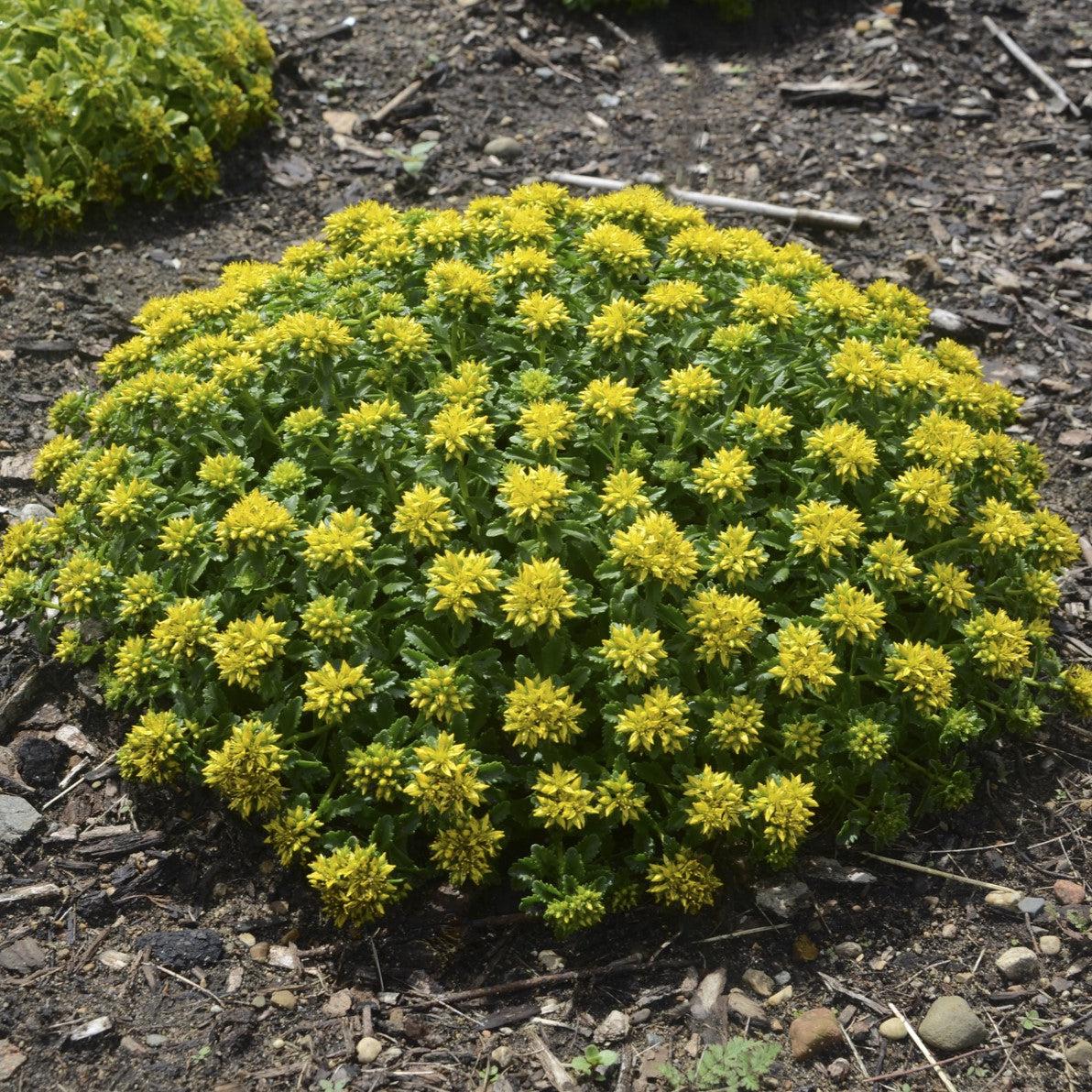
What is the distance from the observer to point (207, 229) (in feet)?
21.1

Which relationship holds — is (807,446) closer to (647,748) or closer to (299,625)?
(647,748)

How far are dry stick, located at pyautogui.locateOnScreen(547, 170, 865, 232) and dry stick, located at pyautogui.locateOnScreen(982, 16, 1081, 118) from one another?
1950 mm

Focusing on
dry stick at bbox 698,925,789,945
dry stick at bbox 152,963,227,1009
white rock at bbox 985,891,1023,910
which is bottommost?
white rock at bbox 985,891,1023,910

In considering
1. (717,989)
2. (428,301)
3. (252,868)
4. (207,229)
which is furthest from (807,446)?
(207,229)

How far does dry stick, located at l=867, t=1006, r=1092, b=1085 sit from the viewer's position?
10.2 ft

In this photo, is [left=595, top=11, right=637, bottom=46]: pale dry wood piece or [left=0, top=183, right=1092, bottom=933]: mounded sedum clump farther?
[left=595, top=11, right=637, bottom=46]: pale dry wood piece

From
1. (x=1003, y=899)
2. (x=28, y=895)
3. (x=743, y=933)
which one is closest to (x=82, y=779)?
(x=28, y=895)

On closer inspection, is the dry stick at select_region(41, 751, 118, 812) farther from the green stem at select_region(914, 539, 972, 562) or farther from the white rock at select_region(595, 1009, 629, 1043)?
the green stem at select_region(914, 539, 972, 562)

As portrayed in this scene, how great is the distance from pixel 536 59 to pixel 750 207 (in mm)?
2324

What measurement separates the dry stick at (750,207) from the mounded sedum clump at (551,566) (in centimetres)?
254

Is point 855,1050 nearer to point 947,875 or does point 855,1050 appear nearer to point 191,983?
point 947,875

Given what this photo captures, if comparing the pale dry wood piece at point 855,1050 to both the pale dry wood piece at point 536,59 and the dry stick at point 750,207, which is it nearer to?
the dry stick at point 750,207

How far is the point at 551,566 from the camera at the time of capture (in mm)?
3258

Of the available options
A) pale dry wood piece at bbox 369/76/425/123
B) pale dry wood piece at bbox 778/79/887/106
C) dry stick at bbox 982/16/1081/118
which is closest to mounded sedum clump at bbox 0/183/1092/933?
pale dry wood piece at bbox 369/76/425/123
